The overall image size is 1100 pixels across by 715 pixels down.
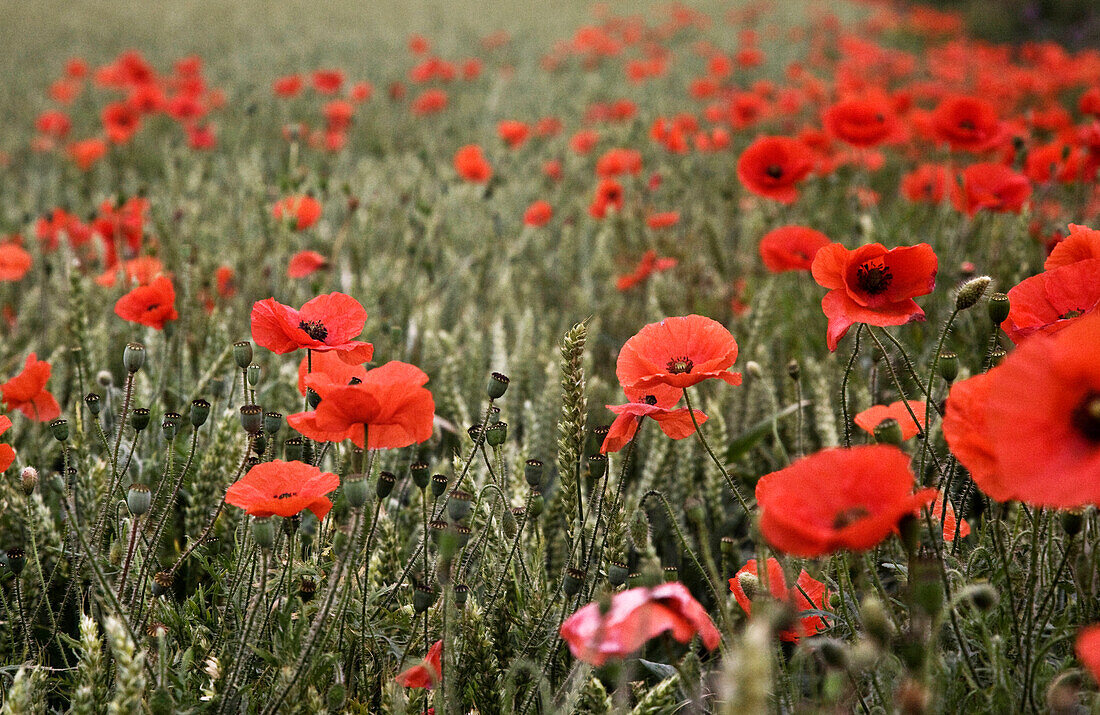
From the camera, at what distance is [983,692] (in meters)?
1.01

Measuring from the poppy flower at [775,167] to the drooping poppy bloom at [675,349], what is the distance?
4.19 ft

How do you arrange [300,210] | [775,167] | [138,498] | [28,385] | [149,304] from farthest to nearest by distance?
1. [300,210]
2. [775,167]
3. [149,304]
4. [28,385]
5. [138,498]

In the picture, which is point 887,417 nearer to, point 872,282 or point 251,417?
point 872,282

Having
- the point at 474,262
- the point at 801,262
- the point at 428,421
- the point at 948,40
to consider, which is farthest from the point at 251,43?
the point at 428,421

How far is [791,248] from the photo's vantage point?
2135 mm

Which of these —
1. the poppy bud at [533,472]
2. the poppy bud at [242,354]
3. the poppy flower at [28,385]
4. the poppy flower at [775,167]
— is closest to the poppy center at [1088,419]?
the poppy bud at [533,472]

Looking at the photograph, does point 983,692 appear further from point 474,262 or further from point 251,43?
point 251,43

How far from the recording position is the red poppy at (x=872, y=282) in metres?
1.26

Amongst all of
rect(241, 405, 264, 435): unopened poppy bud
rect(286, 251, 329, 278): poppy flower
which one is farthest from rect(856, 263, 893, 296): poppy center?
rect(286, 251, 329, 278): poppy flower

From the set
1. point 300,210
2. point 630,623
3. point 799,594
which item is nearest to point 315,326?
point 630,623

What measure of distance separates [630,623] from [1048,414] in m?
0.45

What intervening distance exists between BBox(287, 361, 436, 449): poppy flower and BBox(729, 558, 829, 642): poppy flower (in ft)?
1.65

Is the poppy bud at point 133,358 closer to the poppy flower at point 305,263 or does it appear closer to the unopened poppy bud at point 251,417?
the unopened poppy bud at point 251,417

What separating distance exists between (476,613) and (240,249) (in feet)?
7.21
